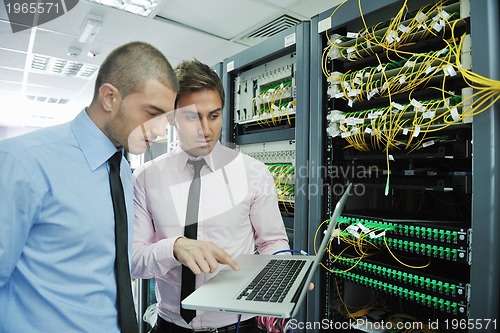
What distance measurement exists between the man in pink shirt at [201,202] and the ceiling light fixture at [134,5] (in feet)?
7.09

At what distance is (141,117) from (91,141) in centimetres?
13

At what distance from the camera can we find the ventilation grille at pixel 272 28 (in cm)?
312

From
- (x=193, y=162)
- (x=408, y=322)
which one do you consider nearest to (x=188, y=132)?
(x=193, y=162)

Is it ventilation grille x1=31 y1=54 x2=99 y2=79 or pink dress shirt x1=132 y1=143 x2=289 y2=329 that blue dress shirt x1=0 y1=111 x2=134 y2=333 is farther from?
ventilation grille x1=31 y1=54 x2=99 y2=79

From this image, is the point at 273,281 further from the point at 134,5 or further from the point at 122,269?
the point at 134,5

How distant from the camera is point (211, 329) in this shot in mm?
970

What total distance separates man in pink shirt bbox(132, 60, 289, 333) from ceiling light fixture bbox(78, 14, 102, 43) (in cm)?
247

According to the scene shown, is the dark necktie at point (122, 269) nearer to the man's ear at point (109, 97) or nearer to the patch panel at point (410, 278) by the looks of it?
the man's ear at point (109, 97)

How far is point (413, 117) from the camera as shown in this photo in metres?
1.13

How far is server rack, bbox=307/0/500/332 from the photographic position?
906 mm

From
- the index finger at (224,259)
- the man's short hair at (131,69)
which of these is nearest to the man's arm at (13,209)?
the man's short hair at (131,69)

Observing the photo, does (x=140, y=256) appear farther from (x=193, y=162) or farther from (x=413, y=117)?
(x=413, y=117)

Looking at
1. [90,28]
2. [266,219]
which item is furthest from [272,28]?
[266,219]

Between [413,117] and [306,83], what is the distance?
1.56ft
